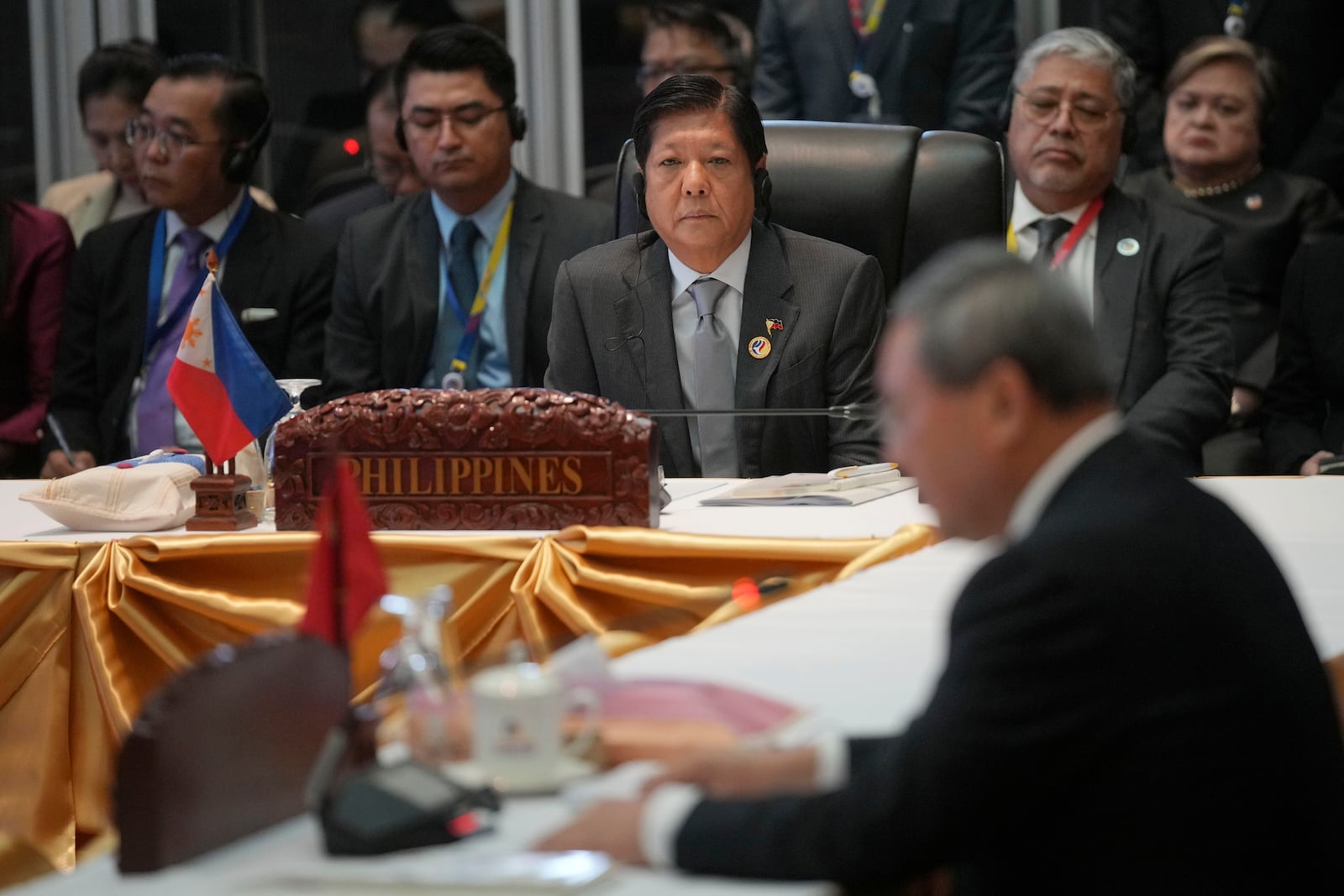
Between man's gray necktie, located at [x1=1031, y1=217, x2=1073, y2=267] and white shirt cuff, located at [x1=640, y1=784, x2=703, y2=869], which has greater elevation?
man's gray necktie, located at [x1=1031, y1=217, x2=1073, y2=267]

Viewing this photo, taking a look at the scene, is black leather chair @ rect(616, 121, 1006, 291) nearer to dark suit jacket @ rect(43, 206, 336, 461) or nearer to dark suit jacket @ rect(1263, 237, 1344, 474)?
dark suit jacket @ rect(1263, 237, 1344, 474)

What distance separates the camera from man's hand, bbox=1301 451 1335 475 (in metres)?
3.38

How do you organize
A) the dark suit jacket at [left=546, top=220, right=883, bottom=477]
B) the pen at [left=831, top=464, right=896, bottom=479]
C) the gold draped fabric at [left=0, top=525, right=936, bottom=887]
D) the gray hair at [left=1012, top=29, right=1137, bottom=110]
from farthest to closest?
1. the gray hair at [left=1012, top=29, right=1137, bottom=110]
2. the dark suit jacket at [left=546, top=220, right=883, bottom=477]
3. the pen at [left=831, top=464, right=896, bottom=479]
4. the gold draped fabric at [left=0, top=525, right=936, bottom=887]

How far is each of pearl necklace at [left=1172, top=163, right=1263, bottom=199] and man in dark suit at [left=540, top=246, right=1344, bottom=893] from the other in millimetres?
3228

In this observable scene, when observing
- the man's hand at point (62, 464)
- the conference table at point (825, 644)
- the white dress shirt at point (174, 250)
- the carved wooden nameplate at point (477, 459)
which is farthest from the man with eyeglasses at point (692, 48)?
the carved wooden nameplate at point (477, 459)

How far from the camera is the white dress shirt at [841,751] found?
1.03 m

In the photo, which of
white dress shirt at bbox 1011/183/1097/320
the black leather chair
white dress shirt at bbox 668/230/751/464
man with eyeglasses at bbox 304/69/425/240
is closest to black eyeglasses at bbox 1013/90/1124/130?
white dress shirt at bbox 1011/183/1097/320

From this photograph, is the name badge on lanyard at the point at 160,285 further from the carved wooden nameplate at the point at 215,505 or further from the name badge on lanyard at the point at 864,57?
the carved wooden nameplate at the point at 215,505

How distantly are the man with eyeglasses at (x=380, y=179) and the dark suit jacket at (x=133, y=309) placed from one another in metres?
0.32

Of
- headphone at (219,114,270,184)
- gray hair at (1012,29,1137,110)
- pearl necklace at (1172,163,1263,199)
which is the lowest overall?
pearl necklace at (1172,163,1263,199)

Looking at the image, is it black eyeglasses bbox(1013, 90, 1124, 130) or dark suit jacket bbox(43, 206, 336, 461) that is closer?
black eyeglasses bbox(1013, 90, 1124, 130)

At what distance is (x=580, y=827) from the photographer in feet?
3.50

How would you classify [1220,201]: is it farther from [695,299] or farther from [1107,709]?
[1107,709]

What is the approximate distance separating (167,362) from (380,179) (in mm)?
1035
